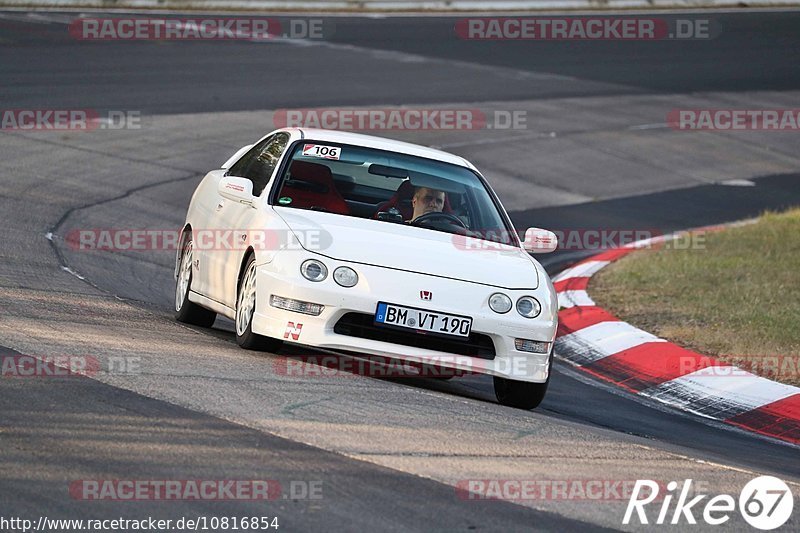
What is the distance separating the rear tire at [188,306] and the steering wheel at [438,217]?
1709 mm

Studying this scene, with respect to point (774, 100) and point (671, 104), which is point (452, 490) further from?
point (774, 100)

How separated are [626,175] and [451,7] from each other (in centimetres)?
1449

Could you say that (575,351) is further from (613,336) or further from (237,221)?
(237,221)

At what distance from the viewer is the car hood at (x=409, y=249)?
25.0 feet

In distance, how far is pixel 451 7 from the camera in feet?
109

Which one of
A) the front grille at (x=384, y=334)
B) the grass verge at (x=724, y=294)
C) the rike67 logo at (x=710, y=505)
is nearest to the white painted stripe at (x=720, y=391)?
the grass verge at (x=724, y=294)

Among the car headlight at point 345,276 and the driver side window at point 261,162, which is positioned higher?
the driver side window at point 261,162

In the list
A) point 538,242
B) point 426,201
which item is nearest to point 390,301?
point 426,201

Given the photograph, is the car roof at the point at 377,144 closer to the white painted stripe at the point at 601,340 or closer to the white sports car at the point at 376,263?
the white sports car at the point at 376,263

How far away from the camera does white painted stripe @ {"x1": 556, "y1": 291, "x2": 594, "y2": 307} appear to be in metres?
12.0

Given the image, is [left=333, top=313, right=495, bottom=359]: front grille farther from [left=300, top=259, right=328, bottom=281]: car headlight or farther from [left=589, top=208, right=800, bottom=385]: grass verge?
[left=589, top=208, right=800, bottom=385]: grass verge

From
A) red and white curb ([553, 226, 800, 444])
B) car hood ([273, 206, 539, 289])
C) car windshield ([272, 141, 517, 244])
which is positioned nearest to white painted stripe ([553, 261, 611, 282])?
red and white curb ([553, 226, 800, 444])

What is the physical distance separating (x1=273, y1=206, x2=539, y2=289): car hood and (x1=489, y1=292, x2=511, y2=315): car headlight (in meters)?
0.08

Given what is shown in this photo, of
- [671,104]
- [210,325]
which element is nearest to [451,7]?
[671,104]
